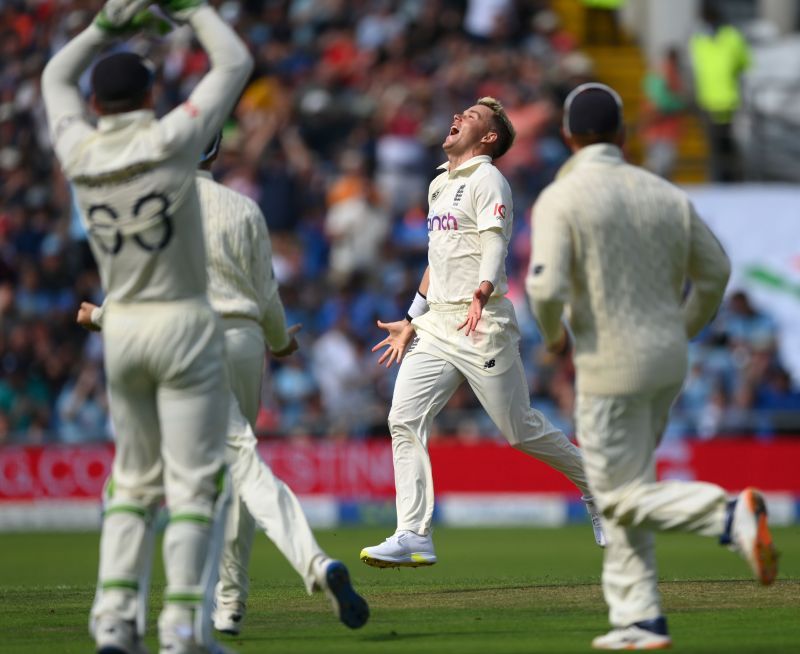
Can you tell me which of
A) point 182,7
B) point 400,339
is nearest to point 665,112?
point 400,339

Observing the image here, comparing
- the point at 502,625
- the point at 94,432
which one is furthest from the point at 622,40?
the point at 502,625

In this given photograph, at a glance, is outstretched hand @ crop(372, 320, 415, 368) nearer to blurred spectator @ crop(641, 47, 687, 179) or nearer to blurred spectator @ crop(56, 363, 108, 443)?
blurred spectator @ crop(56, 363, 108, 443)

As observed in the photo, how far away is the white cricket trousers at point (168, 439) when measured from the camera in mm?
6934

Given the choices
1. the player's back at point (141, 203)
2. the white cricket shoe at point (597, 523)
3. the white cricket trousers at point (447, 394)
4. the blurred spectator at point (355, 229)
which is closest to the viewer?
the player's back at point (141, 203)

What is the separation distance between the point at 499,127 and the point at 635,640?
3966 millimetres

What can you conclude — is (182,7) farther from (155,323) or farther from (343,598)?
(343,598)

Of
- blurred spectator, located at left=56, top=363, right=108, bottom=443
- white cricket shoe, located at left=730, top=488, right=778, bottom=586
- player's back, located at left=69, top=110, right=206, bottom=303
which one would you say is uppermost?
player's back, located at left=69, top=110, right=206, bottom=303

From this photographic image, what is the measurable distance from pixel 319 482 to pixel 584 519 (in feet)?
11.3

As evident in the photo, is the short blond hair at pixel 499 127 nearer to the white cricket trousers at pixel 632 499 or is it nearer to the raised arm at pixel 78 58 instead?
the white cricket trousers at pixel 632 499

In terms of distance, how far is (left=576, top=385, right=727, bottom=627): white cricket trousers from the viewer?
7.29 metres

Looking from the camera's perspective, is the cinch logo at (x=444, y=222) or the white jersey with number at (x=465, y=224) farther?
the cinch logo at (x=444, y=222)

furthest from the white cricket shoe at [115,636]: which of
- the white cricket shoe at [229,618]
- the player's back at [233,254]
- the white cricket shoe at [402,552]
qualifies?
the white cricket shoe at [402,552]

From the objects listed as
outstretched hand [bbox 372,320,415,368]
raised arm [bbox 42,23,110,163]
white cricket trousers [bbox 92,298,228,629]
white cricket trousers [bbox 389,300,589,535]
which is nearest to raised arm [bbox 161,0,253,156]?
raised arm [bbox 42,23,110,163]

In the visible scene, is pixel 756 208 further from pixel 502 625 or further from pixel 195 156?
pixel 195 156
